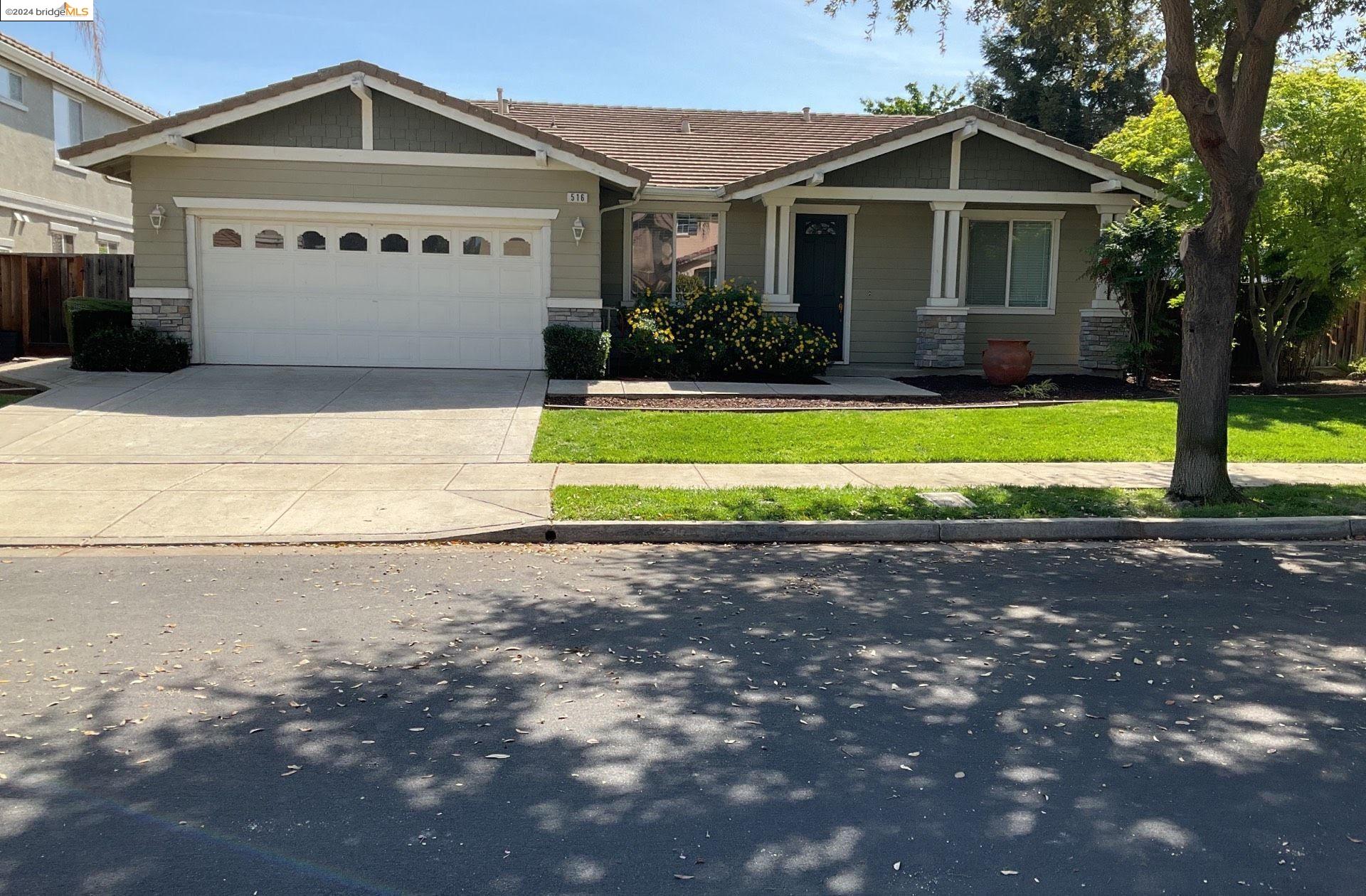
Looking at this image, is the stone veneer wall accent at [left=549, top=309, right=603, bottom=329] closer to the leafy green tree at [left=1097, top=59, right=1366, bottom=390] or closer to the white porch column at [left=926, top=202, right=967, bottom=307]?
the white porch column at [left=926, top=202, right=967, bottom=307]

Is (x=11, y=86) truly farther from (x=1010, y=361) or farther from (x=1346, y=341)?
(x=1346, y=341)

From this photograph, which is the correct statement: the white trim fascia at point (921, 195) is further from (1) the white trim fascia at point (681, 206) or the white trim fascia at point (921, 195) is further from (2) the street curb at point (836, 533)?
(2) the street curb at point (836, 533)

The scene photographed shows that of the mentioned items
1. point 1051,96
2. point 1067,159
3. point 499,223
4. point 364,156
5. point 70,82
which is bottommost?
point 499,223

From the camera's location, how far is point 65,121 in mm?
23453

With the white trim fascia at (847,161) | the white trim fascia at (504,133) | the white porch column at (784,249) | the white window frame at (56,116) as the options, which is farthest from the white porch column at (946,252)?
the white window frame at (56,116)

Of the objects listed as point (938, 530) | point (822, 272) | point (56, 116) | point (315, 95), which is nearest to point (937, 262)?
point (822, 272)

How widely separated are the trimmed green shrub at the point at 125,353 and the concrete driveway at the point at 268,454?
0.33m

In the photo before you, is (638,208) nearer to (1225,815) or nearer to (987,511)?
(987,511)

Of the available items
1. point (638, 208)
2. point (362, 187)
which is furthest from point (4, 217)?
point (638, 208)

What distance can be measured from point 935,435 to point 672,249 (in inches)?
313

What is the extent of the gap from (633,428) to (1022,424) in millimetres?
4867

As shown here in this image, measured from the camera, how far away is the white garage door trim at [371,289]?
1644 centimetres

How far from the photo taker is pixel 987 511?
29.9 ft

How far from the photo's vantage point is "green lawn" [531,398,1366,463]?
11.6 m
